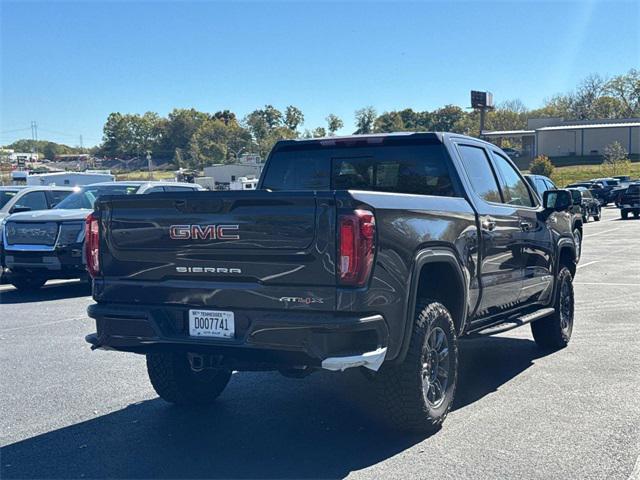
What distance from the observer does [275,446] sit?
5188mm

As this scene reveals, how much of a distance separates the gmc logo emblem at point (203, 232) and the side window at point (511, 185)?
333 cm

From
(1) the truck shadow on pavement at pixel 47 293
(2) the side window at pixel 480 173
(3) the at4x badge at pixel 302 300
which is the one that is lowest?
(1) the truck shadow on pavement at pixel 47 293

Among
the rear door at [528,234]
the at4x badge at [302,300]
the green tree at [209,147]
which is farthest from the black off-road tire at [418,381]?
the green tree at [209,147]

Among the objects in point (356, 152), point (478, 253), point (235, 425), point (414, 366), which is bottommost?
point (235, 425)

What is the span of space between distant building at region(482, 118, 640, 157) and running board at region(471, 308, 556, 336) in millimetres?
84539

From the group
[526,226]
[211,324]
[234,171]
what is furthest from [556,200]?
[234,171]

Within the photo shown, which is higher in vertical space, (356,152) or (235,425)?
(356,152)

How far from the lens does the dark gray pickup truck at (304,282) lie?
15.1 ft

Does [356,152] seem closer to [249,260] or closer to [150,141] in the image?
[249,260]

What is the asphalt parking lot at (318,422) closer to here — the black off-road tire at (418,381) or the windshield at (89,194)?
the black off-road tire at (418,381)

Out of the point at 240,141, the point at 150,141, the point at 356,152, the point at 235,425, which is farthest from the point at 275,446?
the point at 150,141

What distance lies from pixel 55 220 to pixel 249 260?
28.6 ft

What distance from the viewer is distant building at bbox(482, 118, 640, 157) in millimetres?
90125

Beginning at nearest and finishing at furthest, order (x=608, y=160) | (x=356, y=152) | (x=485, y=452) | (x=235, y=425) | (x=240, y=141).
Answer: (x=485, y=452) < (x=235, y=425) < (x=356, y=152) < (x=240, y=141) < (x=608, y=160)
